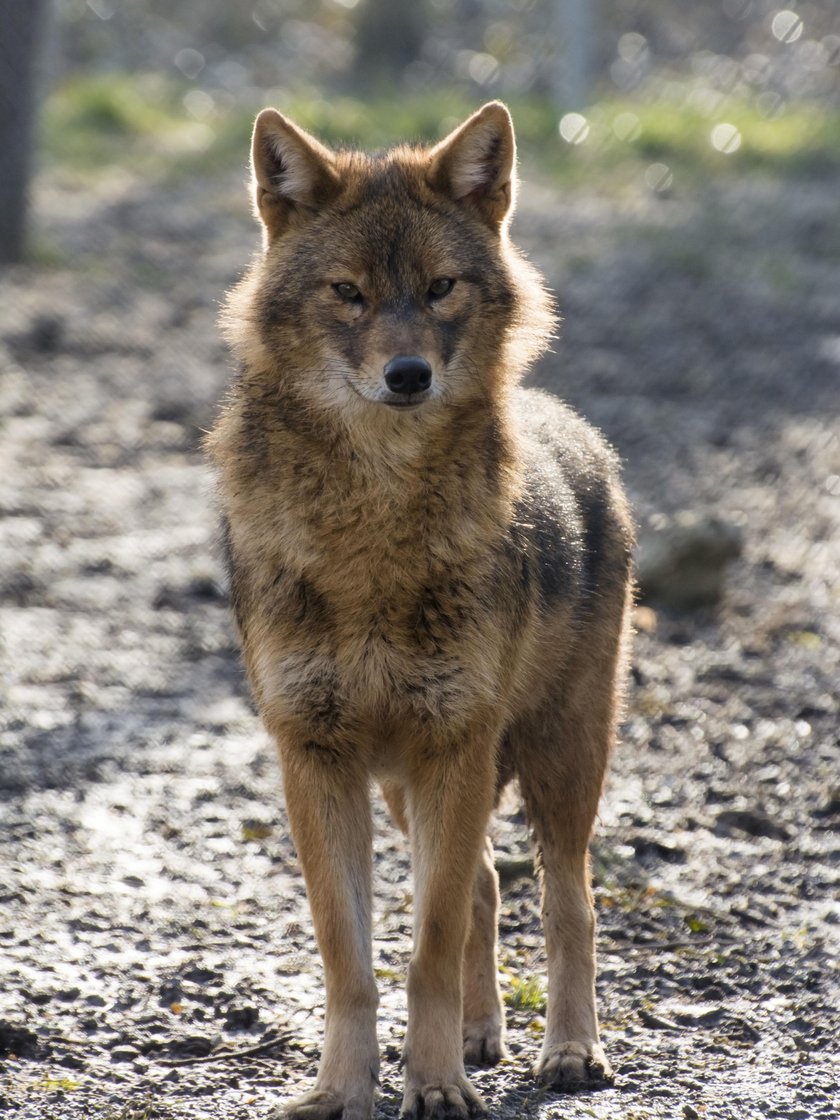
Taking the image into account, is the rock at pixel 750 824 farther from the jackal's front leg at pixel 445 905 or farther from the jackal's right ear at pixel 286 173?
the jackal's right ear at pixel 286 173

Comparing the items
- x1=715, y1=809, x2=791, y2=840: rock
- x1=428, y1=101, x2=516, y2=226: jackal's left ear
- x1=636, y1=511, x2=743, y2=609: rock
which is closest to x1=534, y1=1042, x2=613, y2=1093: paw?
x1=715, y1=809, x2=791, y2=840: rock

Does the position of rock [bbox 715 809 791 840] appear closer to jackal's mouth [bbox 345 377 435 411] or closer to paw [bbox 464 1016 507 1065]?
paw [bbox 464 1016 507 1065]

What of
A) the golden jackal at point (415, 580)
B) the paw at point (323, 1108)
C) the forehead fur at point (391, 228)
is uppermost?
the forehead fur at point (391, 228)

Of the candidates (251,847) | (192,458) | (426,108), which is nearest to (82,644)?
(251,847)

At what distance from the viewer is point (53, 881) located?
4422mm

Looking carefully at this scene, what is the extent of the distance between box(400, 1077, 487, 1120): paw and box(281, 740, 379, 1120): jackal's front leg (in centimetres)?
8

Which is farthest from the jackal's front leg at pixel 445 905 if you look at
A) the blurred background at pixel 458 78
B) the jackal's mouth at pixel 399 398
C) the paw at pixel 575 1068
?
the blurred background at pixel 458 78

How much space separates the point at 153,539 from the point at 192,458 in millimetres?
1052

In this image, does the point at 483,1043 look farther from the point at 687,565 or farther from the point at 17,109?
the point at 17,109

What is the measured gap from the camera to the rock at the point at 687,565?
6707 millimetres

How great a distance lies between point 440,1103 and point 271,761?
204cm

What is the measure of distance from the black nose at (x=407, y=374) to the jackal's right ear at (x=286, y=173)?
21.5 inches

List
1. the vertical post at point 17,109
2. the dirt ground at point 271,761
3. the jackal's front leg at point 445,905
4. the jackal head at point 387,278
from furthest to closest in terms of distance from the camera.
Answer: the vertical post at point 17,109 < the dirt ground at point 271,761 < the jackal head at point 387,278 < the jackal's front leg at point 445,905

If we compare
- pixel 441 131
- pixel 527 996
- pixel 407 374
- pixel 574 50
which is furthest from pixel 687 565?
pixel 574 50
